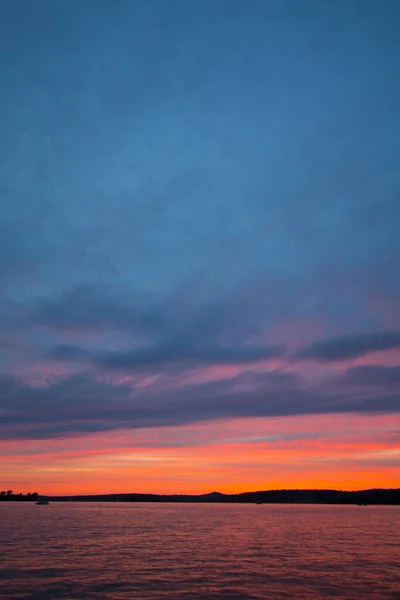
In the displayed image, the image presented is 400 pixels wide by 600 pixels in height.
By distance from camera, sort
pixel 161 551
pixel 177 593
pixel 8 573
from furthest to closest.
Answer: pixel 161 551 → pixel 8 573 → pixel 177 593

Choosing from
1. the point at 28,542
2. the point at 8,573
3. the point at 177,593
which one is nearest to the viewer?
the point at 177,593

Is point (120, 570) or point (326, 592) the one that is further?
point (120, 570)

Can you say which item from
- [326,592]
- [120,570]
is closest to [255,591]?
[326,592]

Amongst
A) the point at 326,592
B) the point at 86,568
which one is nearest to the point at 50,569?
the point at 86,568

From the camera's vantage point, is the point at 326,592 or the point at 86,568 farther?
the point at 86,568

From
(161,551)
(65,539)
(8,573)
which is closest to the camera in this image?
(8,573)

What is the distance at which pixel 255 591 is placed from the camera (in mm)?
44156

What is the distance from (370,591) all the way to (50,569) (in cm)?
3195

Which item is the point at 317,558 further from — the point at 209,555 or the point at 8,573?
the point at 8,573

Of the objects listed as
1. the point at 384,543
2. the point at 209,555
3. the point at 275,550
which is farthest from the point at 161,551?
the point at 384,543

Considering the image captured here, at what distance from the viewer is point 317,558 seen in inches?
2601

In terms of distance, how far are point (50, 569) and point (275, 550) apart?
33581 mm

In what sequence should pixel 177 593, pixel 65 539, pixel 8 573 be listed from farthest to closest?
pixel 65 539, pixel 8 573, pixel 177 593

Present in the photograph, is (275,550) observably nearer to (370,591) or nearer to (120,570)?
(120,570)
